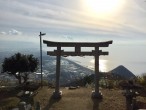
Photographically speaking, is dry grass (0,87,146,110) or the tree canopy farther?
the tree canopy

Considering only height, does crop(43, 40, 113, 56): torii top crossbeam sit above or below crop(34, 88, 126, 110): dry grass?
above

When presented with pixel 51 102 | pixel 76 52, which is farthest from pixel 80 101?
pixel 76 52

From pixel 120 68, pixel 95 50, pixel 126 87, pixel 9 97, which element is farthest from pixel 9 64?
pixel 120 68

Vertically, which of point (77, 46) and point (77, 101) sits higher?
point (77, 46)

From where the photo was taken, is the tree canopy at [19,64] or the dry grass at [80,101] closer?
the dry grass at [80,101]

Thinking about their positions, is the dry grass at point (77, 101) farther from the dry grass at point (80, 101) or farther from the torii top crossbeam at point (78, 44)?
the torii top crossbeam at point (78, 44)

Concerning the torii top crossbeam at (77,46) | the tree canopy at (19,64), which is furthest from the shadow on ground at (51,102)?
the tree canopy at (19,64)

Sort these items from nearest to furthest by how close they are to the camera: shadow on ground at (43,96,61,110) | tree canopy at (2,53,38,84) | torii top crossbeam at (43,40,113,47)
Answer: shadow on ground at (43,96,61,110), torii top crossbeam at (43,40,113,47), tree canopy at (2,53,38,84)

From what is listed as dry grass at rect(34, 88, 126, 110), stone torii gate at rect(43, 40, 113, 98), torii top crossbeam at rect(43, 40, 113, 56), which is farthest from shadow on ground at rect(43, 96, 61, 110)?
torii top crossbeam at rect(43, 40, 113, 56)

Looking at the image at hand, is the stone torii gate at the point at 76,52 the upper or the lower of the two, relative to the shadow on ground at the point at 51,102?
upper

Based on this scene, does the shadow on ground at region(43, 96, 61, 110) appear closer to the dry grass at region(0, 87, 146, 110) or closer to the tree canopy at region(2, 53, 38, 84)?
the dry grass at region(0, 87, 146, 110)

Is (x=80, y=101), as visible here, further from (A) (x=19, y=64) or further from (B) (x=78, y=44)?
(A) (x=19, y=64)

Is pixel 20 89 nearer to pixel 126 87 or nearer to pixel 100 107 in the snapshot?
pixel 100 107

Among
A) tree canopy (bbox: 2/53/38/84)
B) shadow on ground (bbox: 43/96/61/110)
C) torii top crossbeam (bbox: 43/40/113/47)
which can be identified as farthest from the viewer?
tree canopy (bbox: 2/53/38/84)
